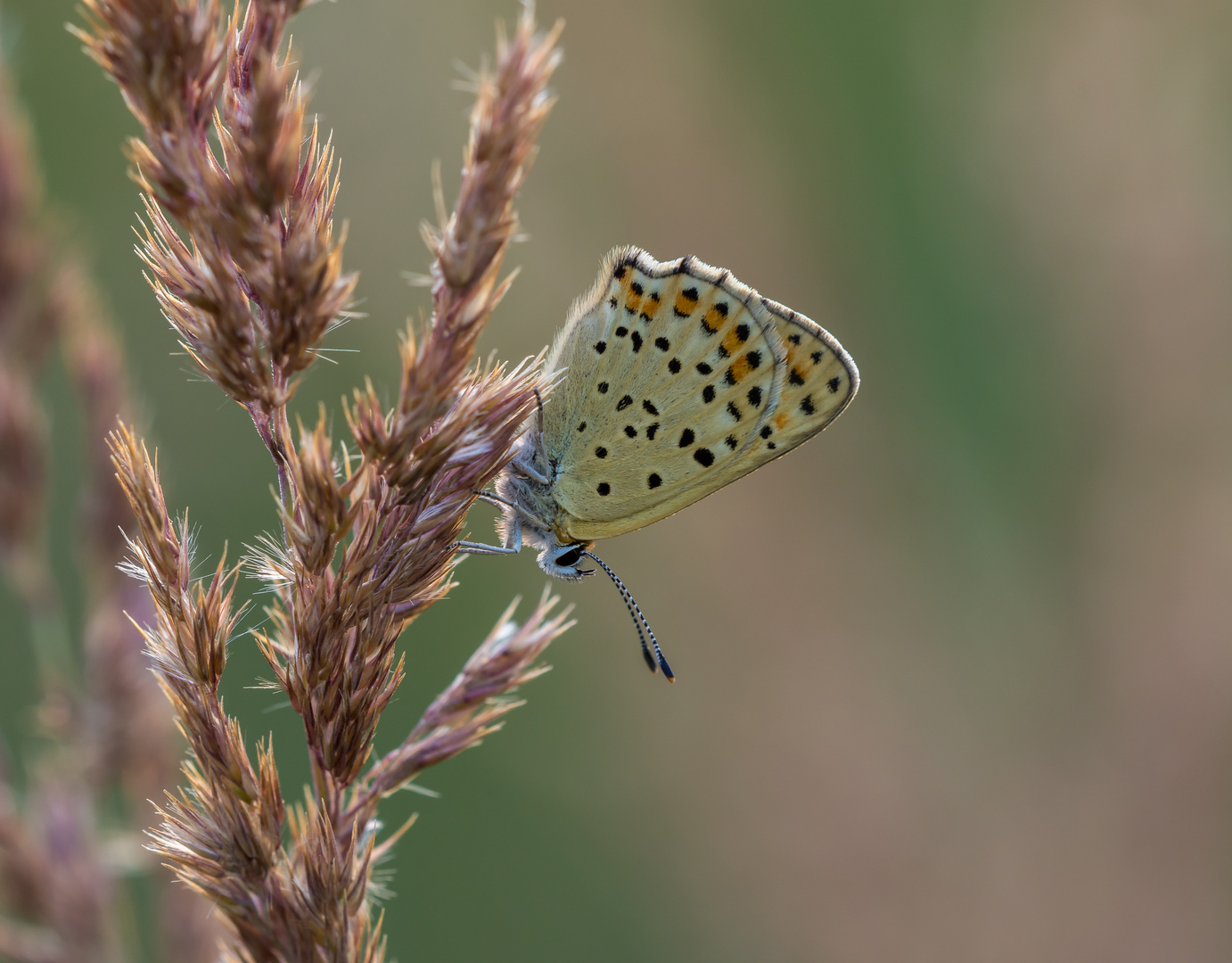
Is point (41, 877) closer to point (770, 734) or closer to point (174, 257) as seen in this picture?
point (174, 257)

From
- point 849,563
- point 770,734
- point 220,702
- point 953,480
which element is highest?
point 220,702

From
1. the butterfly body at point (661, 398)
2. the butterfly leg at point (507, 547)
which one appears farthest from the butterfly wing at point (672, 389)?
the butterfly leg at point (507, 547)

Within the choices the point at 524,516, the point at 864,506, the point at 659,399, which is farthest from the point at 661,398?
the point at 864,506

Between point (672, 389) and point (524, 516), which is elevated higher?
point (672, 389)

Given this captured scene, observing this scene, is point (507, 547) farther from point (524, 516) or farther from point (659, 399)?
point (659, 399)

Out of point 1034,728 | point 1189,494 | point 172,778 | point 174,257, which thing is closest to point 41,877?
point 172,778
